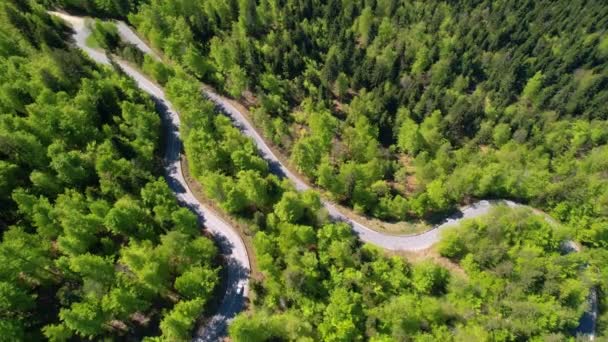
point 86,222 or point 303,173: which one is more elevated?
point 303,173

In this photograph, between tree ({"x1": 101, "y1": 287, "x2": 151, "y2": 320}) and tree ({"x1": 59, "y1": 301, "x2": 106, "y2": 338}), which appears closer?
tree ({"x1": 59, "y1": 301, "x2": 106, "y2": 338})

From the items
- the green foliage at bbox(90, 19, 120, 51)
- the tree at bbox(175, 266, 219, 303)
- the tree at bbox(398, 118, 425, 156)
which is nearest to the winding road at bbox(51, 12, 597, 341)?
the green foliage at bbox(90, 19, 120, 51)

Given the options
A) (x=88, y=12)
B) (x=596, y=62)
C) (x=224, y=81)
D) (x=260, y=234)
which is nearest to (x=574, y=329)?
(x=260, y=234)

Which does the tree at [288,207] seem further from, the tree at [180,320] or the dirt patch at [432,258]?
the dirt patch at [432,258]

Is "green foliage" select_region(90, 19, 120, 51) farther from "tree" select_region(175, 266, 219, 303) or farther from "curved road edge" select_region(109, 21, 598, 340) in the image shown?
"tree" select_region(175, 266, 219, 303)

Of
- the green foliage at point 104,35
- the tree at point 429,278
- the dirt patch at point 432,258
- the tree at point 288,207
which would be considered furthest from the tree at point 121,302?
the green foliage at point 104,35

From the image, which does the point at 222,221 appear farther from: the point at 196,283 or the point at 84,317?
the point at 84,317

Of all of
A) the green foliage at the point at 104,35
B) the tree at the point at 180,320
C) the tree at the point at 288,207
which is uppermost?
the green foliage at the point at 104,35

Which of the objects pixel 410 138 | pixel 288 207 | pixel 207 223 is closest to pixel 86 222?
pixel 207 223
